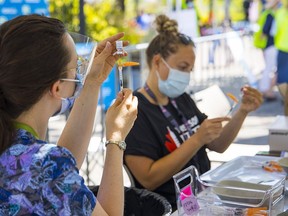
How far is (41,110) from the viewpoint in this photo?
1.46m

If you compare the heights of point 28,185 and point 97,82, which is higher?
point 97,82

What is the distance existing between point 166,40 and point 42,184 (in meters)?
1.49

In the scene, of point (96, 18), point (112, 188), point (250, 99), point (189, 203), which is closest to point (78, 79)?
point (112, 188)

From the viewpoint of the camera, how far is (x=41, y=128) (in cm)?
148

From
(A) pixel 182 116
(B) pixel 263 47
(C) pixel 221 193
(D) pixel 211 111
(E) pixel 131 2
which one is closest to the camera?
(C) pixel 221 193

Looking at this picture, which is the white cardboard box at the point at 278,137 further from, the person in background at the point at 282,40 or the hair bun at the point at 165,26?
the person in background at the point at 282,40

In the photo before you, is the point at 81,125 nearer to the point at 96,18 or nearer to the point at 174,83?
the point at 174,83

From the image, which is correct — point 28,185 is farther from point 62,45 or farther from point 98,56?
point 98,56

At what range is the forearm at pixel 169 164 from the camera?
2326 mm

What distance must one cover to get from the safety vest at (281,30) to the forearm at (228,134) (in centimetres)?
523

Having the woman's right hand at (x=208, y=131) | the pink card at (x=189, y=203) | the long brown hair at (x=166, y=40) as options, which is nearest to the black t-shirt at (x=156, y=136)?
the woman's right hand at (x=208, y=131)

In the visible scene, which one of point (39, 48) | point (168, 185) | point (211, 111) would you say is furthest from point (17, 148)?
point (211, 111)

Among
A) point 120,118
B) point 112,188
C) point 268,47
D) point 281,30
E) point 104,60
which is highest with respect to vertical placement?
point 104,60

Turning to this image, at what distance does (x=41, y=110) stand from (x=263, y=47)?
24.2 ft
